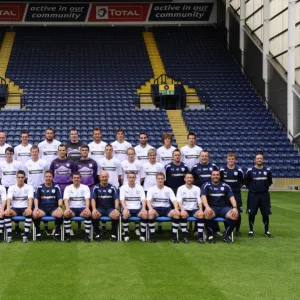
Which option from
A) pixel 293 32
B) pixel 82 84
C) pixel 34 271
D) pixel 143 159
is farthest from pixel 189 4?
pixel 34 271

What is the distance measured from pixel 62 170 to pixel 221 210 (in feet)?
11.1

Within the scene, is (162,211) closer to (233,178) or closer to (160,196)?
(160,196)

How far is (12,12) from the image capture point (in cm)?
3716

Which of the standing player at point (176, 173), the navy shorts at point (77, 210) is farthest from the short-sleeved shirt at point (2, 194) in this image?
the standing player at point (176, 173)

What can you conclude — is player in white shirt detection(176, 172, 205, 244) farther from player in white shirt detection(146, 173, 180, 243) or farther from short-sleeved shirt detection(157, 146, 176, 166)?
short-sleeved shirt detection(157, 146, 176, 166)

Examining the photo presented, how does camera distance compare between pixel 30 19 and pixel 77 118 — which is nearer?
pixel 77 118

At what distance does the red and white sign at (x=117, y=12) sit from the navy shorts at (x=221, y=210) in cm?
2783

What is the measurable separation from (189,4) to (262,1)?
8.71m

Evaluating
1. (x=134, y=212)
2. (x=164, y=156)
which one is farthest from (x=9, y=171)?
(x=164, y=156)

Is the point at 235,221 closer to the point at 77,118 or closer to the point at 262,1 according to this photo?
the point at 77,118

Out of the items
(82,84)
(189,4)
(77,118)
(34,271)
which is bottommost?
(34,271)

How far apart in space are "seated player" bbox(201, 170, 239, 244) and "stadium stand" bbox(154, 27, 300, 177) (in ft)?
45.4

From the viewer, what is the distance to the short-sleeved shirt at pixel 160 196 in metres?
11.7

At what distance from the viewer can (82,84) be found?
3262cm
